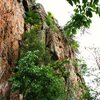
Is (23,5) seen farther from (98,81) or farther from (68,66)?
(98,81)

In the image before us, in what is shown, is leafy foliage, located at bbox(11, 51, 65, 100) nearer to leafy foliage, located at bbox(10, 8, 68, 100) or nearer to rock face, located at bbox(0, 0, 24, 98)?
leafy foliage, located at bbox(10, 8, 68, 100)

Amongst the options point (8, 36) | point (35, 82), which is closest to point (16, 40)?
point (8, 36)

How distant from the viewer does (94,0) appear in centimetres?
262

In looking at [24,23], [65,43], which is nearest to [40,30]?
[24,23]

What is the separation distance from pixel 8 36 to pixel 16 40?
67 centimetres

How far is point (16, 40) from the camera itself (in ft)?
52.8

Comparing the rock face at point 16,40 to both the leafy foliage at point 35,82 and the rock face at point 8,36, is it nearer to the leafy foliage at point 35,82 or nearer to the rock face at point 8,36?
the rock face at point 8,36

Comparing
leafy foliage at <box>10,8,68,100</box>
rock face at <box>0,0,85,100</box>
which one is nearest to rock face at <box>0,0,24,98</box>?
rock face at <box>0,0,85,100</box>

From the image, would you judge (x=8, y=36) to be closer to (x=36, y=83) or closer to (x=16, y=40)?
(x=16, y=40)

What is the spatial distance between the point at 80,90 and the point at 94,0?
724 inches

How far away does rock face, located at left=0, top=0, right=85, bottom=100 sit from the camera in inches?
574

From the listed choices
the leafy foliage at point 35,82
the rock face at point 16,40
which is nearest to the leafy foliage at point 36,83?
the leafy foliage at point 35,82

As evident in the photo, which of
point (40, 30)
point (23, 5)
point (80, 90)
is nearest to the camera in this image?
point (40, 30)

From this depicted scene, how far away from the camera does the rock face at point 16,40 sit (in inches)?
574
